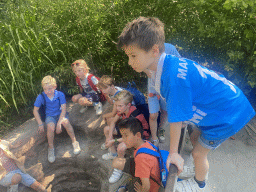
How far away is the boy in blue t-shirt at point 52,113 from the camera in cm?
298

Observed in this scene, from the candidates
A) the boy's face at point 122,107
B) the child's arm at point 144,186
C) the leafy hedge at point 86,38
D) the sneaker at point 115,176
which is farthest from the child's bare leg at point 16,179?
the child's arm at point 144,186

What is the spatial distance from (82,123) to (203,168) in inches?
81.3

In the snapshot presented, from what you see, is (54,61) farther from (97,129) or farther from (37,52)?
(97,129)

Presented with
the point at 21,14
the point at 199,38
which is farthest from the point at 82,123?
the point at 199,38

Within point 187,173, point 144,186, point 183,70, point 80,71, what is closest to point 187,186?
point 187,173

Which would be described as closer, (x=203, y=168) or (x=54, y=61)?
(x=203, y=168)

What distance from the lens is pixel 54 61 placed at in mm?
A: 3594

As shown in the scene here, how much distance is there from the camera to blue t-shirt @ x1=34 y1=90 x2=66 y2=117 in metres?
2.99

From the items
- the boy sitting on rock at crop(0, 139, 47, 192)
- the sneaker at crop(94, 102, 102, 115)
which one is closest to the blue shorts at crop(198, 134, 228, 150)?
the sneaker at crop(94, 102, 102, 115)

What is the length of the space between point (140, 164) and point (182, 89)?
86 centimetres

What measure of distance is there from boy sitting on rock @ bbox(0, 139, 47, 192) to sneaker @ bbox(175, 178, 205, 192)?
6.42ft

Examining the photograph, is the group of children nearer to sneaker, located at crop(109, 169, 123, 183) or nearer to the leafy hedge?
sneaker, located at crop(109, 169, 123, 183)

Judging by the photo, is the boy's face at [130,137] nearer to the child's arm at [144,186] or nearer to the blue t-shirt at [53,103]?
the child's arm at [144,186]

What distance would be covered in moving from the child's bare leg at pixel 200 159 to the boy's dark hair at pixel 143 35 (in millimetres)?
944
